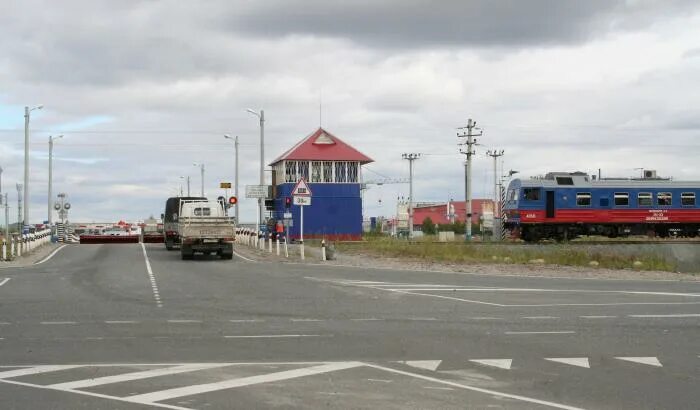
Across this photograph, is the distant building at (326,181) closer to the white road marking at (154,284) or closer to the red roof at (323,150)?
the red roof at (323,150)

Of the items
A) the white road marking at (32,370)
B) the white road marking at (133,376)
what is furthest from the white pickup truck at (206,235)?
the white road marking at (133,376)

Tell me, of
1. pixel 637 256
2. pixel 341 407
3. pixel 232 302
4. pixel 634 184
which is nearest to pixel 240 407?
pixel 341 407

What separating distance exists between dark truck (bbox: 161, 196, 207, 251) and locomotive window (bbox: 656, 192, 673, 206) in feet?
86.1

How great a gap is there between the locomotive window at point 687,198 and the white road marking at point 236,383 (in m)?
43.1

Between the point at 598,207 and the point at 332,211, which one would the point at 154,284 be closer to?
the point at 598,207

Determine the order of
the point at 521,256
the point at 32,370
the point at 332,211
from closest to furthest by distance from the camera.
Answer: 1. the point at 32,370
2. the point at 521,256
3. the point at 332,211

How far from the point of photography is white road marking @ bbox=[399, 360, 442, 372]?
9875 mm

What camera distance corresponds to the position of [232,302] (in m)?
17.4

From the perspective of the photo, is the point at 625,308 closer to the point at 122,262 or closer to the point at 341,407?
the point at 341,407

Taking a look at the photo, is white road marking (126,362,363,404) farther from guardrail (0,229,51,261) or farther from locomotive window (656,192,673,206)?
locomotive window (656,192,673,206)

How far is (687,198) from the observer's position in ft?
159

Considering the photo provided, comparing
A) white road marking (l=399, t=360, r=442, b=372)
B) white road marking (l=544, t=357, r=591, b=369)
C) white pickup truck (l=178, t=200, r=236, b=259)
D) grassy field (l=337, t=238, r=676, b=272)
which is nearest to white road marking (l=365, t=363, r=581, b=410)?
white road marking (l=399, t=360, r=442, b=372)

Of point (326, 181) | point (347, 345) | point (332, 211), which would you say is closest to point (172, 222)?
point (332, 211)

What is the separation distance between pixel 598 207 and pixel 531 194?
4.07 metres
